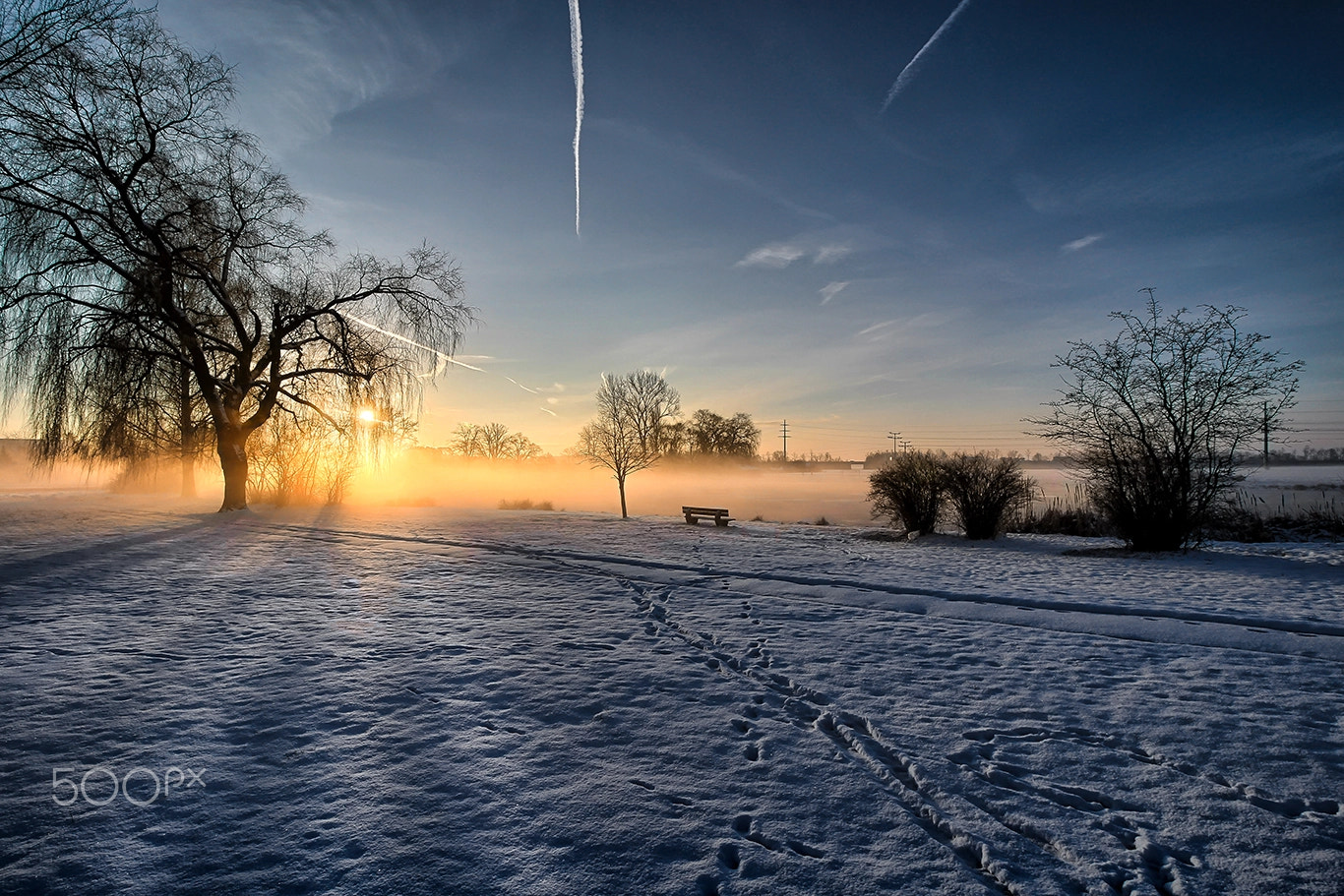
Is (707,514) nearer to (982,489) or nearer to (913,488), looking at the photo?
(913,488)

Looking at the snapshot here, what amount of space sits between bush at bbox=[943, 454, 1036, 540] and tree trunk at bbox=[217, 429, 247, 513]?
800 inches

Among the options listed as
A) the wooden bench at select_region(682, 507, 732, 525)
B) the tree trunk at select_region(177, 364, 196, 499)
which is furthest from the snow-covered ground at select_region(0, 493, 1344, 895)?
the wooden bench at select_region(682, 507, 732, 525)

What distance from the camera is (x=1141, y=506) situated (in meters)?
13.2

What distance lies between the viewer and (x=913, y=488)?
16.6 meters

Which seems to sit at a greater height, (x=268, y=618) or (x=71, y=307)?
(x=71, y=307)

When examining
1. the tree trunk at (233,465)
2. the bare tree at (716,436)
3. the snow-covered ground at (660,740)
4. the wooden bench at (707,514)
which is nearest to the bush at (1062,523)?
the wooden bench at (707,514)

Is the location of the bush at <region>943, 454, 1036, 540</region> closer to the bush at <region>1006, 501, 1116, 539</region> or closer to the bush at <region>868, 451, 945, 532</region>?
the bush at <region>868, 451, 945, 532</region>

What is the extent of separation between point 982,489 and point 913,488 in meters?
1.73

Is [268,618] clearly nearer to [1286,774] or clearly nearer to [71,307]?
[1286,774]

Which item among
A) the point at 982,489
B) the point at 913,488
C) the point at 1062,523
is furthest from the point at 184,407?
the point at 1062,523

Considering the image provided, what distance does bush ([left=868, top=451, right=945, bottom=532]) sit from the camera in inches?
643

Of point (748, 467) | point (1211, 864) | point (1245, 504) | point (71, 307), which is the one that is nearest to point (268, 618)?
point (1211, 864)

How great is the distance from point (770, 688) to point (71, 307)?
18.3 metres

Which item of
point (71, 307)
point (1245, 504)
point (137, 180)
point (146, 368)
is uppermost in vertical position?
point (137, 180)
